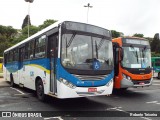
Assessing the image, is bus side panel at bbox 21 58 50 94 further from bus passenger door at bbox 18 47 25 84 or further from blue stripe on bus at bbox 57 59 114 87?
blue stripe on bus at bbox 57 59 114 87

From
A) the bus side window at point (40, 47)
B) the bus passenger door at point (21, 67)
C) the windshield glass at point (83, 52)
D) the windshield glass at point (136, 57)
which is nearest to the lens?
the windshield glass at point (83, 52)

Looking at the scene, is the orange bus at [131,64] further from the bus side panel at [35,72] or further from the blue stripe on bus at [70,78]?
the bus side panel at [35,72]

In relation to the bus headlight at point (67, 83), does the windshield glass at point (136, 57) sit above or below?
above

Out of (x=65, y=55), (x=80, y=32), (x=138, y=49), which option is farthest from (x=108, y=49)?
(x=138, y=49)

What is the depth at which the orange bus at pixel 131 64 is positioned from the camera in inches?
477

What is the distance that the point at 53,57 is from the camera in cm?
921

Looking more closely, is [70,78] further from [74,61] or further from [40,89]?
[40,89]

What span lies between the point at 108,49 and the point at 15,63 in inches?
333

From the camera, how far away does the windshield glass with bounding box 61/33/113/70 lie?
848 cm

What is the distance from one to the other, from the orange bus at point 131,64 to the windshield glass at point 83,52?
2.71m

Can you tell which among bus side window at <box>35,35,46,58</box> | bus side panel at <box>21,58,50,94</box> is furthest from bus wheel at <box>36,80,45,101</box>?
bus side window at <box>35,35,46,58</box>

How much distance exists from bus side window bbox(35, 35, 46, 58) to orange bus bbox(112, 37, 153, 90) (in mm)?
3865

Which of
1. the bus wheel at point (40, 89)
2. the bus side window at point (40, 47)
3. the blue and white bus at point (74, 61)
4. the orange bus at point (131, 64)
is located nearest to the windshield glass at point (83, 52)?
the blue and white bus at point (74, 61)

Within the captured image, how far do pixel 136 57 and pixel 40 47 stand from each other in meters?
5.09
